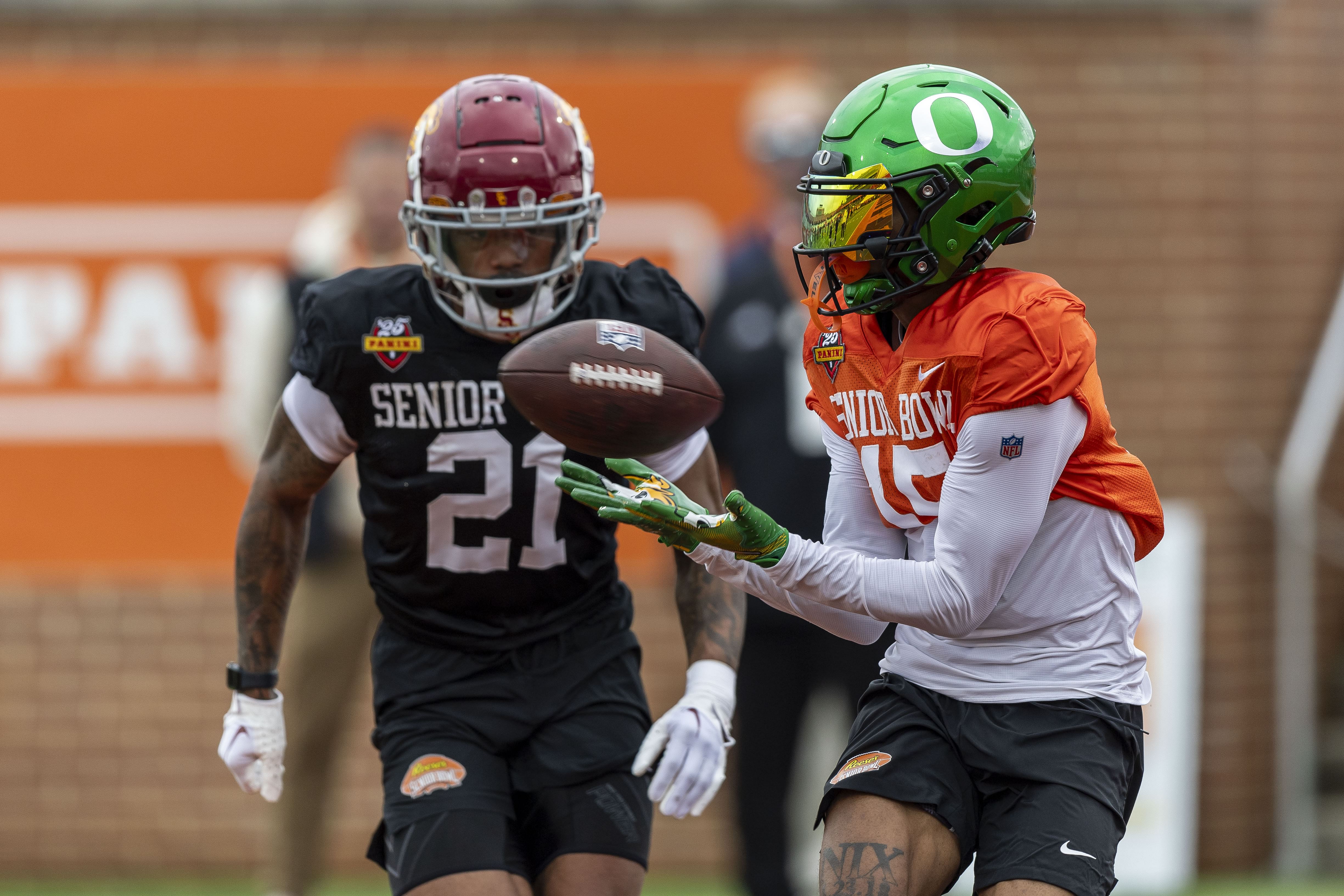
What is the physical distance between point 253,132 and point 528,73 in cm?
111

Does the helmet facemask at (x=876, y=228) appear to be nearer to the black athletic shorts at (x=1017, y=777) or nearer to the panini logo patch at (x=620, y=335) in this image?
the panini logo patch at (x=620, y=335)

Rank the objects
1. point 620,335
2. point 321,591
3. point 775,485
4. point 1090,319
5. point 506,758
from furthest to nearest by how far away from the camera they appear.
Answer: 1. point 1090,319
2. point 321,591
3. point 775,485
4. point 506,758
5. point 620,335

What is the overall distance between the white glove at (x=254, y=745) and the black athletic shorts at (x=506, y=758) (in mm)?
238

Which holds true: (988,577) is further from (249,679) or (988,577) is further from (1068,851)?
(249,679)

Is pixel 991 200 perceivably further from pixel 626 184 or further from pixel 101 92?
pixel 101 92

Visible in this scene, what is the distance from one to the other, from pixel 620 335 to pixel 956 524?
2.21ft

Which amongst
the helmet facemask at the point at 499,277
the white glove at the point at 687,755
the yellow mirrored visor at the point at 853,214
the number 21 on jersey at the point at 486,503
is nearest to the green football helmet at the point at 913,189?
the yellow mirrored visor at the point at 853,214

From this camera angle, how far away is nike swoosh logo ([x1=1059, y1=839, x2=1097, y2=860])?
8.69 feet

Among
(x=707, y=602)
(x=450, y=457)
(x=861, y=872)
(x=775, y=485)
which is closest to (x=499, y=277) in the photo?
(x=450, y=457)

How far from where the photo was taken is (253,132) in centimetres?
650

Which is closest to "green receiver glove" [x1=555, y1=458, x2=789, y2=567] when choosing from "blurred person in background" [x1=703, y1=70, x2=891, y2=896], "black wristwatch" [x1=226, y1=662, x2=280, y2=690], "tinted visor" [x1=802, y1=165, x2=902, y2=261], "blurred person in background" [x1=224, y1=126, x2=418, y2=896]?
"tinted visor" [x1=802, y1=165, x2=902, y2=261]

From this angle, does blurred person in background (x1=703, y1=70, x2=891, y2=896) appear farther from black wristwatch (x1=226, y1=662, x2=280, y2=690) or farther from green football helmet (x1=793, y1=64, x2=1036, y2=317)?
green football helmet (x1=793, y1=64, x2=1036, y2=317)

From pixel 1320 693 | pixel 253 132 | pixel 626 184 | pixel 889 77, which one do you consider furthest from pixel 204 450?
pixel 1320 693

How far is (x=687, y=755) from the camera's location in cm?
310
